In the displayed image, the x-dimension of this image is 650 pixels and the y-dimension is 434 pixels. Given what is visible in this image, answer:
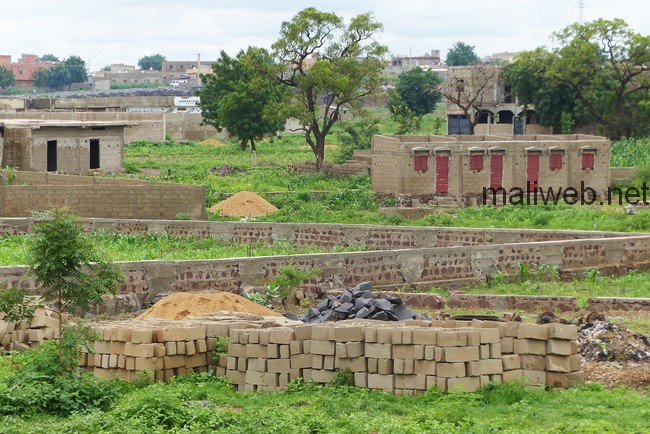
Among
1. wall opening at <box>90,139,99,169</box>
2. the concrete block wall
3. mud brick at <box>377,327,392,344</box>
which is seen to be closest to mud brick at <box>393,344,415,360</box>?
the concrete block wall

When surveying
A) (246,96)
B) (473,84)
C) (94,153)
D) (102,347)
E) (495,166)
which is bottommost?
(102,347)

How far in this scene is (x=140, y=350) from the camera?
55.8 feet

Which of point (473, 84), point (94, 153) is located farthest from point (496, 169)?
point (473, 84)

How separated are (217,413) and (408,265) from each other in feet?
40.6

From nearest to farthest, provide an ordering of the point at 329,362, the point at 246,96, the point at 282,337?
the point at 329,362, the point at 282,337, the point at 246,96

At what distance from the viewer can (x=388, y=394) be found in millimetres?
15812

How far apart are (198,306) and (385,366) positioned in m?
5.66

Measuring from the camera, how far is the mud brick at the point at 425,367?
15.7 metres

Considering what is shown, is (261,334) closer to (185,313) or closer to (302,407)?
(302,407)

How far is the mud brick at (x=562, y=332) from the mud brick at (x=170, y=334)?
4.84 meters

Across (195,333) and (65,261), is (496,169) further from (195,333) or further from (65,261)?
(65,261)

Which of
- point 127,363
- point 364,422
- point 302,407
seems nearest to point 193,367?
point 127,363

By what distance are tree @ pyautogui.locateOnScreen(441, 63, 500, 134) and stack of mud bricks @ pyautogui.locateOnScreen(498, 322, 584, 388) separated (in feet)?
185

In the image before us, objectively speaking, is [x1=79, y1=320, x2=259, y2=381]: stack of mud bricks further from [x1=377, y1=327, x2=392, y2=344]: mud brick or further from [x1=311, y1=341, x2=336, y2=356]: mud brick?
[x1=377, y1=327, x2=392, y2=344]: mud brick
